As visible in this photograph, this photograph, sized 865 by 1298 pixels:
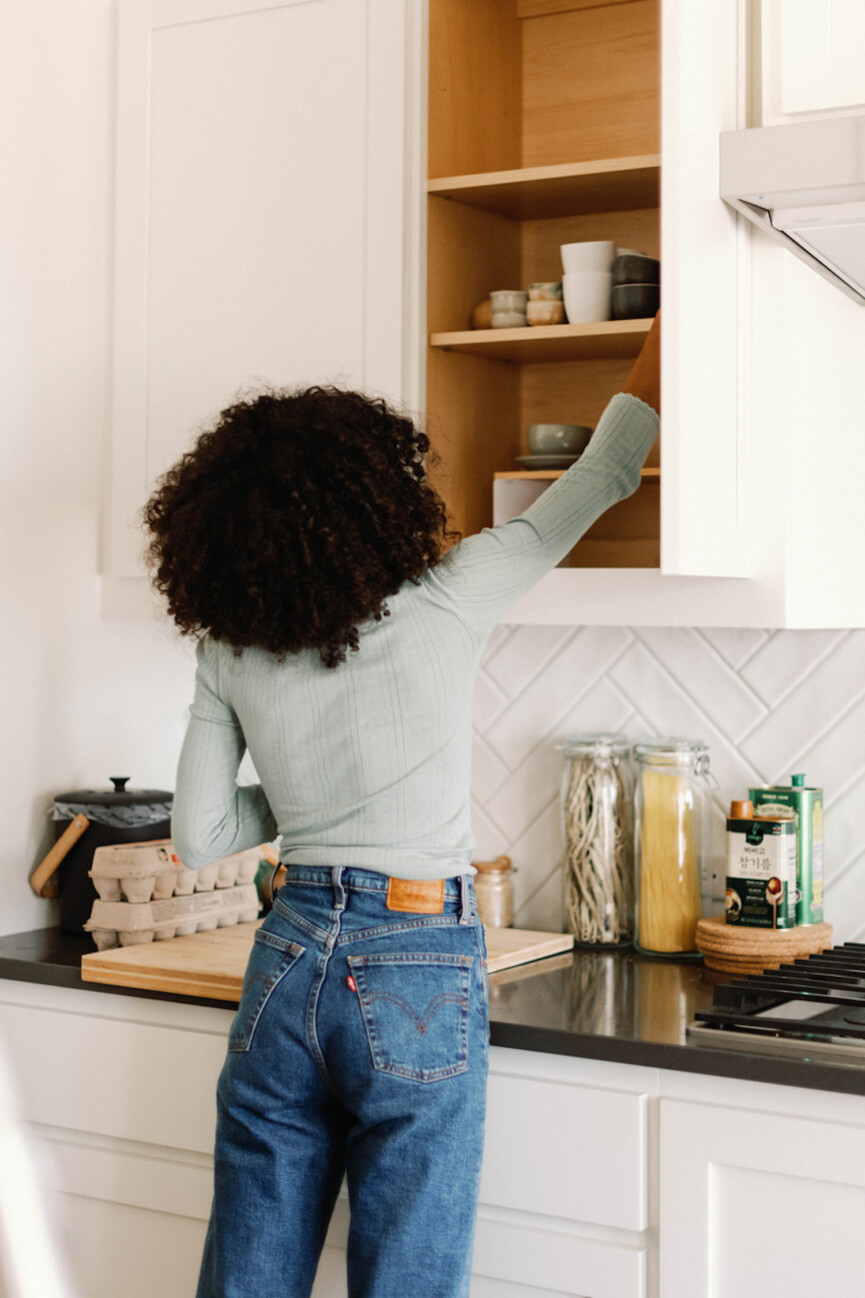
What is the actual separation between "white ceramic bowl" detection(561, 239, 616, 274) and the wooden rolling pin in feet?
3.48

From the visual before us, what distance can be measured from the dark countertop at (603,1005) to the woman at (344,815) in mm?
132

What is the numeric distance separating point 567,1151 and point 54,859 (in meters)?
0.94

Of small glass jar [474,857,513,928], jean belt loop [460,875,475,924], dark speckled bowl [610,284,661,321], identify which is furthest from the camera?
small glass jar [474,857,513,928]

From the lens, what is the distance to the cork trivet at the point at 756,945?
1.88 m

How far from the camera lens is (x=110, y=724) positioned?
2.33 m

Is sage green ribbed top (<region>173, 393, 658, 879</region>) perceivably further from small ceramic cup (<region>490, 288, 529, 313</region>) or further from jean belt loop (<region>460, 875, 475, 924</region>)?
small ceramic cup (<region>490, 288, 529, 313</region>)

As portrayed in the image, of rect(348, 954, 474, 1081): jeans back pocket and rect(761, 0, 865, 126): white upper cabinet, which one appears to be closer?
rect(348, 954, 474, 1081): jeans back pocket

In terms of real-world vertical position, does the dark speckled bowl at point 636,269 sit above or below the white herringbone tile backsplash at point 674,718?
above

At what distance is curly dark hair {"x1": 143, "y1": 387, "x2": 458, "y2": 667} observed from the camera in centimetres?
142

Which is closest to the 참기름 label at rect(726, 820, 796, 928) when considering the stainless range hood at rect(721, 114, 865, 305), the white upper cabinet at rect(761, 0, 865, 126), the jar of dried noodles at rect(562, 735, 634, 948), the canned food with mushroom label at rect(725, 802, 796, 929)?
the canned food with mushroom label at rect(725, 802, 796, 929)

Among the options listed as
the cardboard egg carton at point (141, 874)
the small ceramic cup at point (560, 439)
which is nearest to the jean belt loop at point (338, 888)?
the cardboard egg carton at point (141, 874)

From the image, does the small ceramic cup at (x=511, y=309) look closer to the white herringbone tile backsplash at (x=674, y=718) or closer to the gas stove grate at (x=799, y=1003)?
the white herringbone tile backsplash at (x=674, y=718)

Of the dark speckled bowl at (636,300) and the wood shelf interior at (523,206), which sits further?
the wood shelf interior at (523,206)

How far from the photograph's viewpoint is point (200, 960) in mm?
1888
